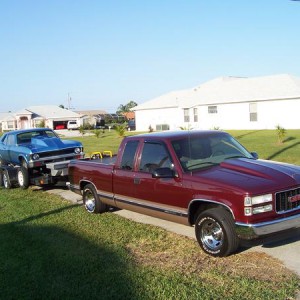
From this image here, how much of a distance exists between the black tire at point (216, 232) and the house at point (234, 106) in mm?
23452

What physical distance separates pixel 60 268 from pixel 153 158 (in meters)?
2.36

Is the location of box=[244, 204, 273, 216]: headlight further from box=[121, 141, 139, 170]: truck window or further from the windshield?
box=[121, 141, 139, 170]: truck window

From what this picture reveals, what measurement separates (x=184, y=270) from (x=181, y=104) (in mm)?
37822

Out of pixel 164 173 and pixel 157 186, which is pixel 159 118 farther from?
pixel 164 173

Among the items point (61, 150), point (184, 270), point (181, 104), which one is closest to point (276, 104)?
point (181, 104)

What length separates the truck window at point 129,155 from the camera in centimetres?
756

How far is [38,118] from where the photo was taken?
73375mm

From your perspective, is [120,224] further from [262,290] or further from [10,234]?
[262,290]

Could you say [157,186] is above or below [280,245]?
above

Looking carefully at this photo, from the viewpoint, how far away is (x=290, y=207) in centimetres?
568

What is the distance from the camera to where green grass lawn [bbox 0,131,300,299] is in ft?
15.5

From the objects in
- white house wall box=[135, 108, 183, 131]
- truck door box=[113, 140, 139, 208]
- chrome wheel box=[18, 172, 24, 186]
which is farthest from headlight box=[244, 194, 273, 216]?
white house wall box=[135, 108, 183, 131]

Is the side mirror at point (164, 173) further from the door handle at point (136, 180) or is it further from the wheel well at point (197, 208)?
the door handle at point (136, 180)

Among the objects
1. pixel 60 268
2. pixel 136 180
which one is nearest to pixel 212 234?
pixel 136 180
